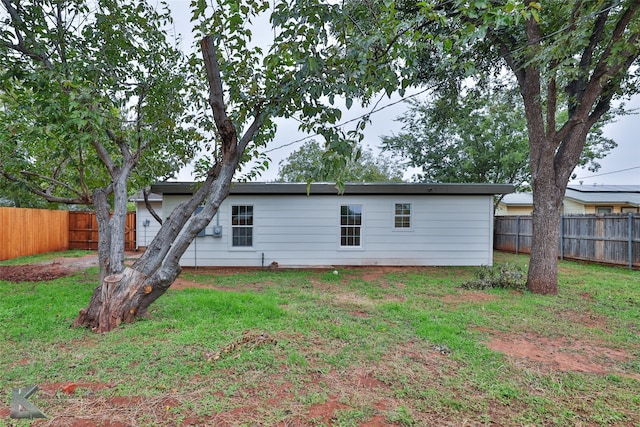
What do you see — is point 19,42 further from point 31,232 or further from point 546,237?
point 31,232

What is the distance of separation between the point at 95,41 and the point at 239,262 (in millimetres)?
6083

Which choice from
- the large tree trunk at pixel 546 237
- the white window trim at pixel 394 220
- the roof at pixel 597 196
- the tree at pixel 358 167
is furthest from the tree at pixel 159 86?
the roof at pixel 597 196

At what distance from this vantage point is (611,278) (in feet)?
24.7

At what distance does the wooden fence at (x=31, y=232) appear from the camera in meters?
10.3

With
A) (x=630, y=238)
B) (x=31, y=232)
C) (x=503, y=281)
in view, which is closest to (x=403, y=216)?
(x=503, y=281)

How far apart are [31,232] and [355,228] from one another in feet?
37.1

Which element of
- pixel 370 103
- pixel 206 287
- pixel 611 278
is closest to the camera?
pixel 370 103

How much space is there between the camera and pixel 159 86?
534 centimetres

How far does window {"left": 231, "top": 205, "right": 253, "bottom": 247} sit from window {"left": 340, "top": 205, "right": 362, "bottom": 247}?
103 inches

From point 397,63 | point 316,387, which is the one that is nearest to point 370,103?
point 397,63

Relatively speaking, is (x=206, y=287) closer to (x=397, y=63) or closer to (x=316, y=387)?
(x=316, y=387)

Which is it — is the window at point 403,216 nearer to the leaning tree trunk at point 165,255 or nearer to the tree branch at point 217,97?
the leaning tree trunk at point 165,255

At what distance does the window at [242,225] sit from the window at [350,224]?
2.62m

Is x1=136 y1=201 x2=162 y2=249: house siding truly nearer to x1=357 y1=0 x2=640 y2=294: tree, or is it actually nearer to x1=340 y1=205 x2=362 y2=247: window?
x1=340 y1=205 x2=362 y2=247: window
